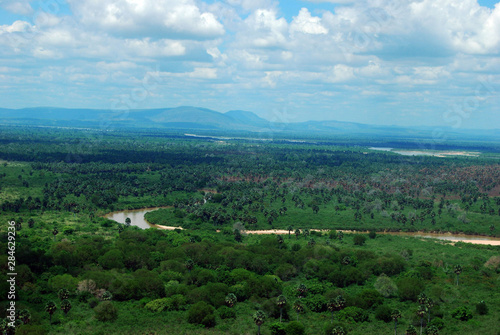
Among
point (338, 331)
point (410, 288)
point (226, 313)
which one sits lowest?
point (226, 313)

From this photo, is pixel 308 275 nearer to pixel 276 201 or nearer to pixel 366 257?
pixel 366 257

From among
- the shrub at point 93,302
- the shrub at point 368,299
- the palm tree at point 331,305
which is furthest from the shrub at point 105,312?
the shrub at point 368,299

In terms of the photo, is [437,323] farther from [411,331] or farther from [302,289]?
[302,289]

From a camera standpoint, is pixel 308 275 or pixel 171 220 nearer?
pixel 308 275

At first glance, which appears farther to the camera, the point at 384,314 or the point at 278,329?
the point at 384,314

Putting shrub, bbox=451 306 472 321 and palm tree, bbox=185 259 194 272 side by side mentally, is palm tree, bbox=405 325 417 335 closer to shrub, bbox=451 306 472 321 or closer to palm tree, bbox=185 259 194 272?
shrub, bbox=451 306 472 321

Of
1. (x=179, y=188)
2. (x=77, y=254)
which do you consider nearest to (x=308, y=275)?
(x=77, y=254)

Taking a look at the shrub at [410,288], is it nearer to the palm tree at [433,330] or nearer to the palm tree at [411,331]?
the palm tree at [433,330]

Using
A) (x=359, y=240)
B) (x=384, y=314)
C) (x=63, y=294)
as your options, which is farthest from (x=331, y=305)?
(x=359, y=240)
